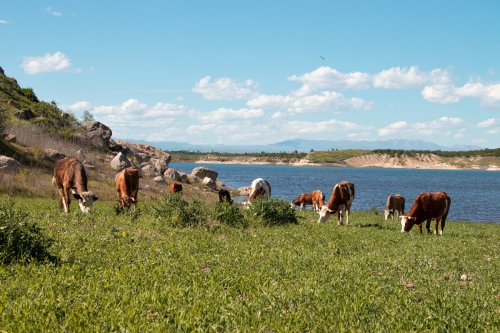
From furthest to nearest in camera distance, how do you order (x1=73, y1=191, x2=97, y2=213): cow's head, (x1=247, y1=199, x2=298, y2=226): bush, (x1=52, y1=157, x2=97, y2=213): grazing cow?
(x1=247, y1=199, x2=298, y2=226): bush
(x1=52, y1=157, x2=97, y2=213): grazing cow
(x1=73, y1=191, x2=97, y2=213): cow's head

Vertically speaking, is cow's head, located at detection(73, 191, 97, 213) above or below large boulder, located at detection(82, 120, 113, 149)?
below

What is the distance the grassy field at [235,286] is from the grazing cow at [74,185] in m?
4.12

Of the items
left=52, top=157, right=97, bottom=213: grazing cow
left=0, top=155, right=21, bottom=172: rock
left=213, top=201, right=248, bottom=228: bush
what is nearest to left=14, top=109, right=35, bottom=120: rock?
left=0, top=155, right=21, bottom=172: rock

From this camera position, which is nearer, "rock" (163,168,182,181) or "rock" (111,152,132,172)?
A: "rock" (111,152,132,172)

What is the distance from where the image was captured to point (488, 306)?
27.7 ft

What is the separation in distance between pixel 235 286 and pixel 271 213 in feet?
42.4

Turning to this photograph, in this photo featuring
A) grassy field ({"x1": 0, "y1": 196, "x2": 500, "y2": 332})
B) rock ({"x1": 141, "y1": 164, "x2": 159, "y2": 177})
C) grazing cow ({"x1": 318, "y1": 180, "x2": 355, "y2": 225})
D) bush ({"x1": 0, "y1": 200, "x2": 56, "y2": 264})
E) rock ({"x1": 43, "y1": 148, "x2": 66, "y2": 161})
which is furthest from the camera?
rock ({"x1": 141, "y1": 164, "x2": 159, "y2": 177})

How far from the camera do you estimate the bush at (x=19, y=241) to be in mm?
9648

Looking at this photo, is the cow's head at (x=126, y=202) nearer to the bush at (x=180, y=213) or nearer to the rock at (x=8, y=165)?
the bush at (x=180, y=213)

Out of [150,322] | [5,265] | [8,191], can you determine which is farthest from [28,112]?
[150,322]

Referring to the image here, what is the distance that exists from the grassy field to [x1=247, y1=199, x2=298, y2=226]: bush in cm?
617

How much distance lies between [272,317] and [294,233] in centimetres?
1098

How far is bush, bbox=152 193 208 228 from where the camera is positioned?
1797cm

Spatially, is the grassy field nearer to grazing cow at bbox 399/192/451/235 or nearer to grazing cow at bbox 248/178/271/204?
grazing cow at bbox 399/192/451/235
